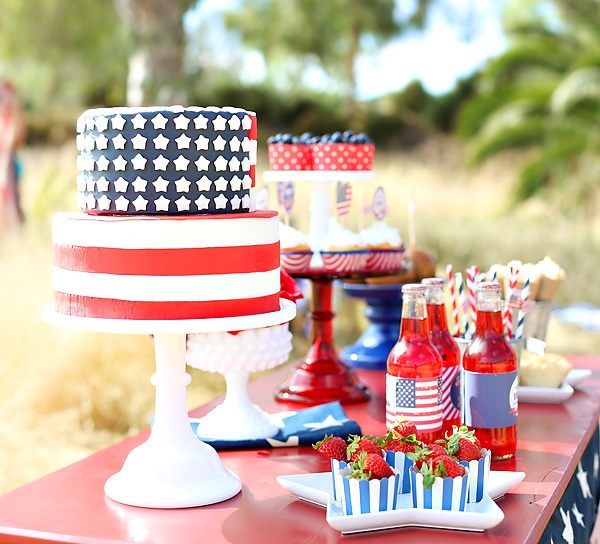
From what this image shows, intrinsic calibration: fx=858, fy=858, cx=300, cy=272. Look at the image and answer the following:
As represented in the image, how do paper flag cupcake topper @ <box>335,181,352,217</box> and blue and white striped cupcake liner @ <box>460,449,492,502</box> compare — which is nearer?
blue and white striped cupcake liner @ <box>460,449,492,502</box>

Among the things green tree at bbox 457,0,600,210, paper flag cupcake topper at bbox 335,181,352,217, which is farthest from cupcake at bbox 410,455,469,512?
green tree at bbox 457,0,600,210

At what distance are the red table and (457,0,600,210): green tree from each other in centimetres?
713

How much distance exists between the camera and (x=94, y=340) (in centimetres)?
383

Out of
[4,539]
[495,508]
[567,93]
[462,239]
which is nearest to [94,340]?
[4,539]

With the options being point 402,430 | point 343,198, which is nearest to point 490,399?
point 402,430

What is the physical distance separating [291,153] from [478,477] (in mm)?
1066

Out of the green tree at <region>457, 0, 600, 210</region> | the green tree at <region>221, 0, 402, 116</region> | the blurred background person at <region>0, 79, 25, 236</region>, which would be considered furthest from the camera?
the green tree at <region>221, 0, 402, 116</region>

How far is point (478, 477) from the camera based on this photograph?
1.33 meters

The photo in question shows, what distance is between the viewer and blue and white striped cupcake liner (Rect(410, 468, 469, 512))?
131 centimetres

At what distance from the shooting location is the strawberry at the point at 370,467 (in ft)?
4.26

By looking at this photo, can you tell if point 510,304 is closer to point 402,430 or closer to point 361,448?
point 402,430

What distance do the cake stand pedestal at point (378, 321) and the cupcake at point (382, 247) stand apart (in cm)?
24

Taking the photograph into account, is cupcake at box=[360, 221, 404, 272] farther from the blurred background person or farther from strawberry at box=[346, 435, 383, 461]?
the blurred background person

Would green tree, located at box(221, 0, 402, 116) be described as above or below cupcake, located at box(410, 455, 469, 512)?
above
